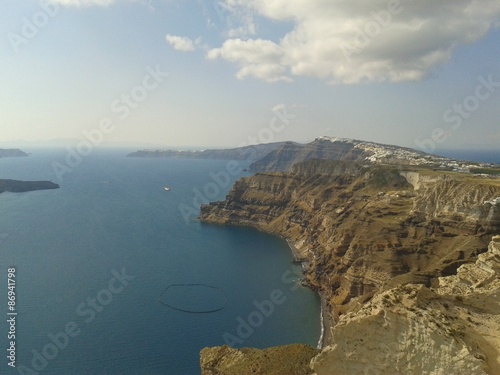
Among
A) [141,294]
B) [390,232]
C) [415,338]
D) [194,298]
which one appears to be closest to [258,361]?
[415,338]

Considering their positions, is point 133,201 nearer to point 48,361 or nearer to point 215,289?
point 215,289

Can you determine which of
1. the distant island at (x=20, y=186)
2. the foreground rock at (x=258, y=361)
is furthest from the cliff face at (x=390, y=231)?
the distant island at (x=20, y=186)

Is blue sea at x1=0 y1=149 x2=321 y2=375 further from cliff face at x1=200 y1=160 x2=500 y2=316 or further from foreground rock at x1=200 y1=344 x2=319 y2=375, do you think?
foreground rock at x1=200 y1=344 x2=319 y2=375

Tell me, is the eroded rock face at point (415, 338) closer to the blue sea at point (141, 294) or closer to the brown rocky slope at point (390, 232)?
the brown rocky slope at point (390, 232)

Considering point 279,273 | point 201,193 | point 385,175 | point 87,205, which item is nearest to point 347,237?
point 279,273

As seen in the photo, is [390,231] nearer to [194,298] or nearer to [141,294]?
[194,298]

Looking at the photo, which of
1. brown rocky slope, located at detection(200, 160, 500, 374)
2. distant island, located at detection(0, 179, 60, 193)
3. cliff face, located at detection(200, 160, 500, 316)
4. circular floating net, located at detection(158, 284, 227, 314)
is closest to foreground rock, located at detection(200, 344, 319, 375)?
brown rocky slope, located at detection(200, 160, 500, 374)

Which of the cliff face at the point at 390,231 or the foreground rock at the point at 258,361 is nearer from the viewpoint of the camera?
the foreground rock at the point at 258,361
